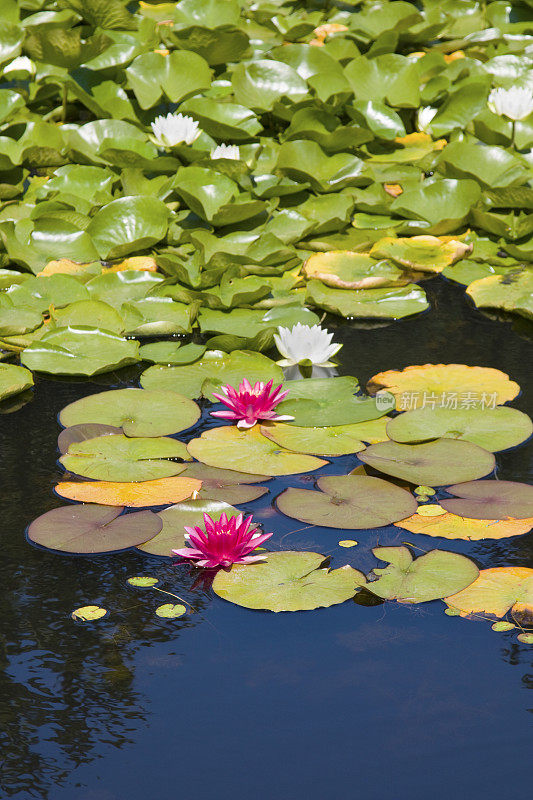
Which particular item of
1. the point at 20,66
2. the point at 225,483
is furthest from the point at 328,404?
the point at 20,66

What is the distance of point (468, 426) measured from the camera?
238 centimetres

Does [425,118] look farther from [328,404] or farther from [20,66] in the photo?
[328,404]

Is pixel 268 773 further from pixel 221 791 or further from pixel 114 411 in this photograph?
pixel 114 411

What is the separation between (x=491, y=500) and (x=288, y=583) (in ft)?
1.84

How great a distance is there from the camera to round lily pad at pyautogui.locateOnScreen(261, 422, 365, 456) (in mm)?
2303

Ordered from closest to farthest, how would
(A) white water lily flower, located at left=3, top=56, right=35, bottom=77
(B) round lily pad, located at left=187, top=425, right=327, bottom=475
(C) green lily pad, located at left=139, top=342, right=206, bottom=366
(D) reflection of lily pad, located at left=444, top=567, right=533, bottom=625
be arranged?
(D) reflection of lily pad, located at left=444, top=567, right=533, bottom=625, (B) round lily pad, located at left=187, top=425, right=327, bottom=475, (C) green lily pad, located at left=139, top=342, right=206, bottom=366, (A) white water lily flower, located at left=3, top=56, right=35, bottom=77

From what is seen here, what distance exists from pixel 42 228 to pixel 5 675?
218 centimetres

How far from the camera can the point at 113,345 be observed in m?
2.82

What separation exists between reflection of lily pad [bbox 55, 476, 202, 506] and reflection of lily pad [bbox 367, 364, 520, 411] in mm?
693

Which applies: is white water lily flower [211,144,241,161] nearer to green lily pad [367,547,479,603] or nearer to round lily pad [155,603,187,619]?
green lily pad [367,547,479,603]

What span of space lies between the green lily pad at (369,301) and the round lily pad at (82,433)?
99cm

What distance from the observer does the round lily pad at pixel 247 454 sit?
225cm

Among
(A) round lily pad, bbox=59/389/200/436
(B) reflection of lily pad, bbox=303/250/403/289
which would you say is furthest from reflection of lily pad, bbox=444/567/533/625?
(B) reflection of lily pad, bbox=303/250/403/289

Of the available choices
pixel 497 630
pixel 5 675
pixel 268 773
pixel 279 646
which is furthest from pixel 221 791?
pixel 497 630
